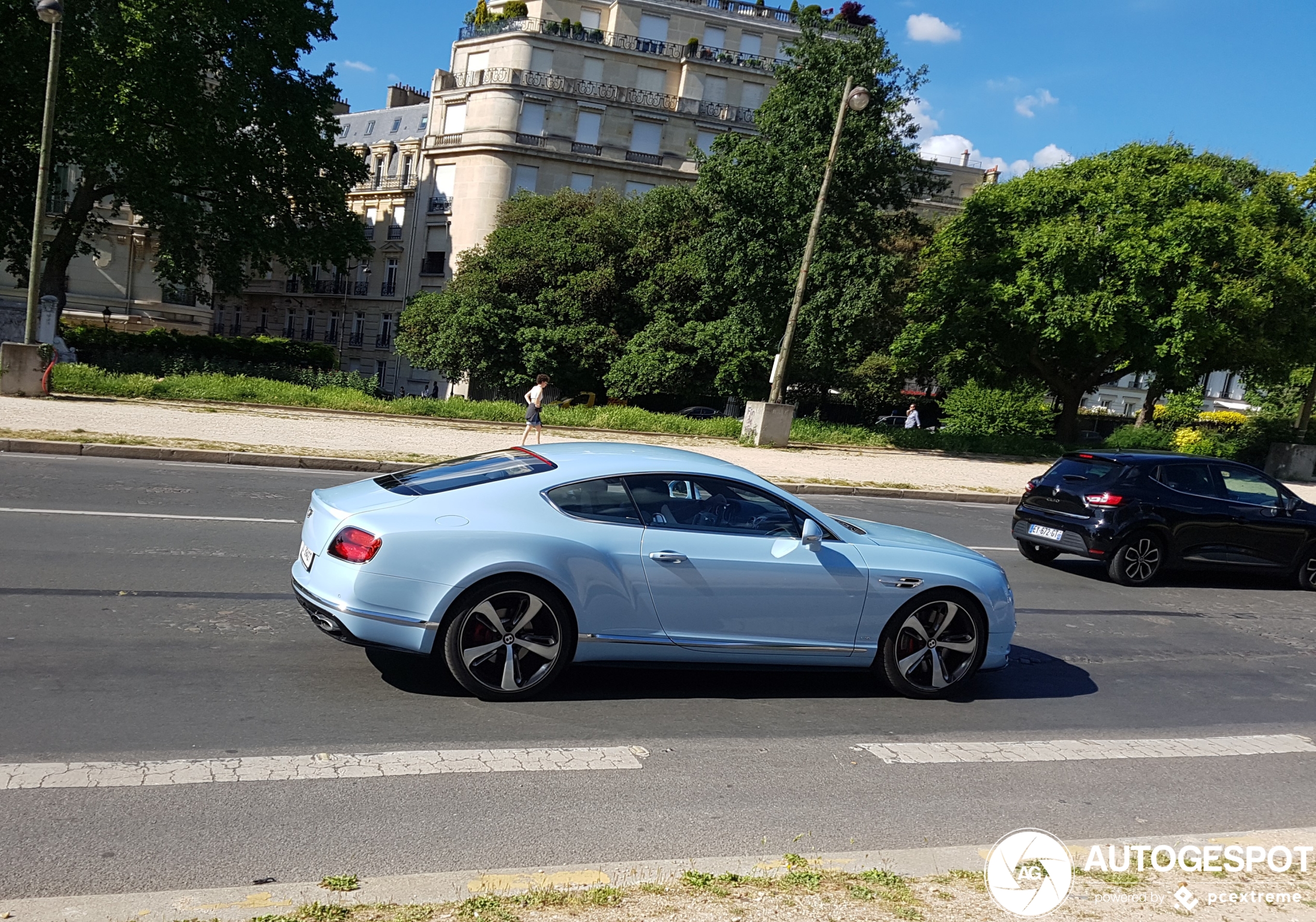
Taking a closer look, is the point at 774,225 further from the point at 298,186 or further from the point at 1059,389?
the point at 298,186

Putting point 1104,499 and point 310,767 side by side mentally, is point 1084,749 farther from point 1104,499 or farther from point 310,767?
point 1104,499

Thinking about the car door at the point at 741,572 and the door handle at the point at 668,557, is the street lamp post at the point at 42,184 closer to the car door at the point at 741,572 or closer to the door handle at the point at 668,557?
the car door at the point at 741,572

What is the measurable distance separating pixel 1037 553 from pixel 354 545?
9.87 meters

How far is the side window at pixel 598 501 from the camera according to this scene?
584 centimetres

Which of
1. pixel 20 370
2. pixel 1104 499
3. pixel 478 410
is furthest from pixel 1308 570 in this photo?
pixel 20 370

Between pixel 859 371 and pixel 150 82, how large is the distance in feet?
97.6

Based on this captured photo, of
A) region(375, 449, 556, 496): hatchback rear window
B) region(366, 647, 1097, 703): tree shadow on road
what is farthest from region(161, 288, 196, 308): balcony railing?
region(366, 647, 1097, 703): tree shadow on road

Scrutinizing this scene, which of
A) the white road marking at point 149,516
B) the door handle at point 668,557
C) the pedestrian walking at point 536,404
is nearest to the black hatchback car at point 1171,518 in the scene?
the door handle at point 668,557

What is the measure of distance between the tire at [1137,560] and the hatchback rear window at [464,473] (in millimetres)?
7886

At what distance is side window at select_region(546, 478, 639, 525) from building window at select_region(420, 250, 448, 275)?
177ft

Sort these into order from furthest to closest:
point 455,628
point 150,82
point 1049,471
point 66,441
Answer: point 150,82
point 66,441
point 1049,471
point 455,628

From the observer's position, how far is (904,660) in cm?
648

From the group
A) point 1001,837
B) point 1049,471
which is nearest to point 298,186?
point 1049,471

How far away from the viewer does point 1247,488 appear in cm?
1201
